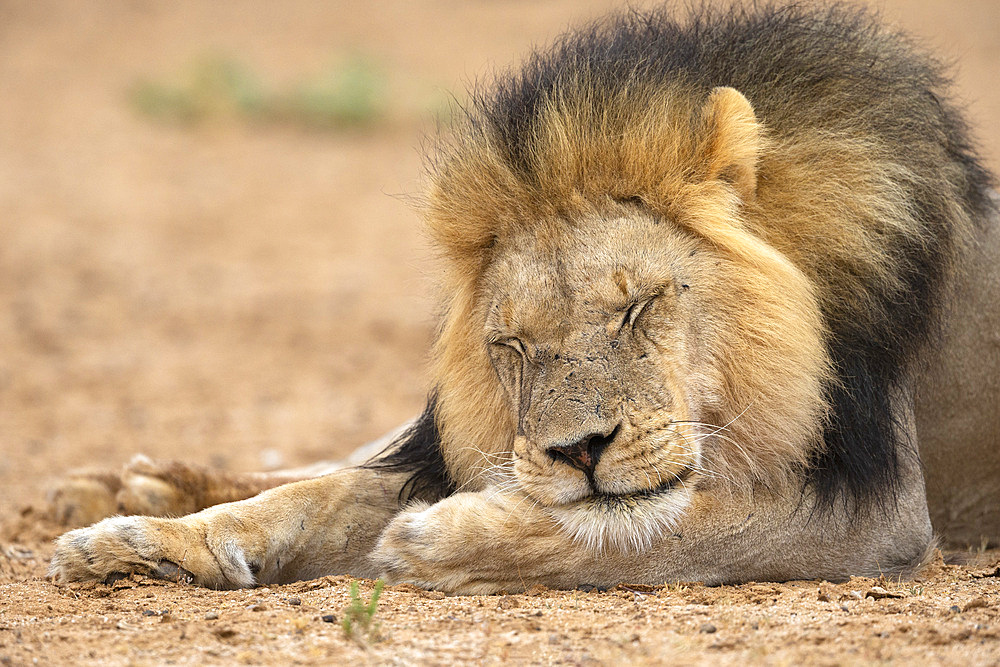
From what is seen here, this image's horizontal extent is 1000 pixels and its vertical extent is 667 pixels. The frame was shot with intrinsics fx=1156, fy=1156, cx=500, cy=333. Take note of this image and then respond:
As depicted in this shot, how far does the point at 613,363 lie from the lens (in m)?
2.90

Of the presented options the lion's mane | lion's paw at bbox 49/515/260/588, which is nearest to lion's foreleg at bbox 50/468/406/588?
lion's paw at bbox 49/515/260/588

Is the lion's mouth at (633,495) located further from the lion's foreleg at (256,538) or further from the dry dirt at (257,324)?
the lion's foreleg at (256,538)

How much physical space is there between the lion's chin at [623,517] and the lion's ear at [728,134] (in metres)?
0.87

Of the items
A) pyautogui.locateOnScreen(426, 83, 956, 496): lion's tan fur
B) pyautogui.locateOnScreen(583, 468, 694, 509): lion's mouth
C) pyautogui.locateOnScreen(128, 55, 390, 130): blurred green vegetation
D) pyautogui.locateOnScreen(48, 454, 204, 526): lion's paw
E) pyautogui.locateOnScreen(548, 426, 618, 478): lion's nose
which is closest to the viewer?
pyautogui.locateOnScreen(548, 426, 618, 478): lion's nose

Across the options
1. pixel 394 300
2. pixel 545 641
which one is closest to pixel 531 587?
pixel 545 641

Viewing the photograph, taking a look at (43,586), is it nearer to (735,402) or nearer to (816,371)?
(735,402)

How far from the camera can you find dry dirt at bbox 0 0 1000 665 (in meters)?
2.61

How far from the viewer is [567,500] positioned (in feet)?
9.75

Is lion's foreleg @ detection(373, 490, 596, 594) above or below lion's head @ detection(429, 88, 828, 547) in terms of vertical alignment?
below

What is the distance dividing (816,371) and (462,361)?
102cm

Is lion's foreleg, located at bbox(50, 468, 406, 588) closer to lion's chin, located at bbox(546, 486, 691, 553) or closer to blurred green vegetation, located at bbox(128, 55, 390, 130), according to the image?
lion's chin, located at bbox(546, 486, 691, 553)

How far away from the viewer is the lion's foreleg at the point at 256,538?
10.7ft

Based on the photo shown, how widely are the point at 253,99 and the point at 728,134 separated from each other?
38.7ft

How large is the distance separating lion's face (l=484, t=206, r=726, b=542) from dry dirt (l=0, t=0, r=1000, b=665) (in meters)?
0.31
